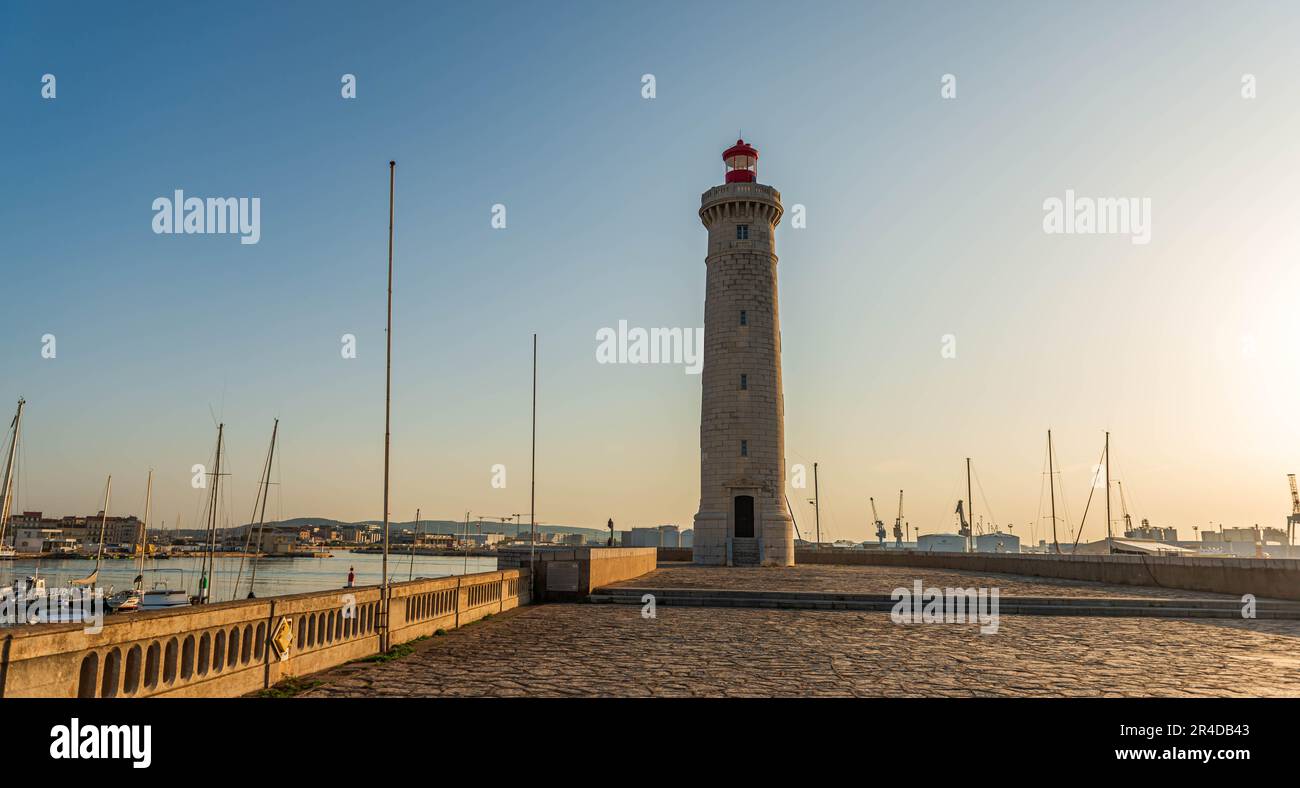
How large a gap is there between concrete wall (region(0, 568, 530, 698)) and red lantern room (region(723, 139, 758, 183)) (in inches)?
1413

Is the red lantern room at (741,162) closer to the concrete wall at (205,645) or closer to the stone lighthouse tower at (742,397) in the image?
the stone lighthouse tower at (742,397)

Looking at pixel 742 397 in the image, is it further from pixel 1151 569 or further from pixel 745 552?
pixel 1151 569

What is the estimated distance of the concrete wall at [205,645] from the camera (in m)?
6.00

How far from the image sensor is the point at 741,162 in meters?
46.5

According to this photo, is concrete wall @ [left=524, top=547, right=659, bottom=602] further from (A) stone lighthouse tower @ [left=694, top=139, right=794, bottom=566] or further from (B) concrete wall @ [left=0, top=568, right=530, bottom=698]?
(A) stone lighthouse tower @ [left=694, top=139, right=794, bottom=566]

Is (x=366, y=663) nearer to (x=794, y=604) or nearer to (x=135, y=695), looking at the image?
(x=135, y=695)

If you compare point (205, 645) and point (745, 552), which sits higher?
point (205, 645)

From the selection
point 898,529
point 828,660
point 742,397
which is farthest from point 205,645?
point 898,529

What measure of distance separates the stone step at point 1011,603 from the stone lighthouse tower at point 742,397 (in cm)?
1915

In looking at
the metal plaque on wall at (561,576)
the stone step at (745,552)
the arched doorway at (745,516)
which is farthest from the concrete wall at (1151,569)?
the metal plaque on wall at (561,576)

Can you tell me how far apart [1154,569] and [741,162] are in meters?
29.2

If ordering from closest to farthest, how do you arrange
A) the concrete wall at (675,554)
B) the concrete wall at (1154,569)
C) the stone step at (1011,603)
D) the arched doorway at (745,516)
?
the stone step at (1011,603), the concrete wall at (1154,569), the arched doorway at (745,516), the concrete wall at (675,554)

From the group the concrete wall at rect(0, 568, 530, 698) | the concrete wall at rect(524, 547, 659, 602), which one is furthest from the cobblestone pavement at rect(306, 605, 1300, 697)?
the concrete wall at rect(524, 547, 659, 602)
